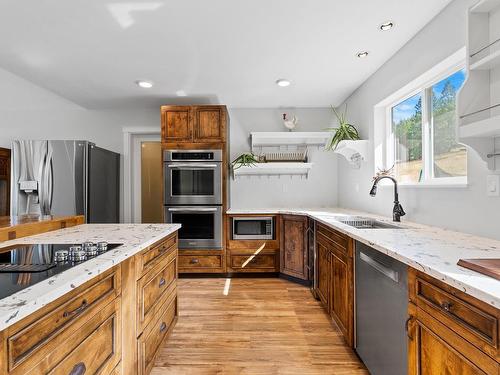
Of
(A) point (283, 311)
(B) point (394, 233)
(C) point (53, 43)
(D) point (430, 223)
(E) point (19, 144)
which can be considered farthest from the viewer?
(E) point (19, 144)

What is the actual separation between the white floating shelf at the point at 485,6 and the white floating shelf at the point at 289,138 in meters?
2.45

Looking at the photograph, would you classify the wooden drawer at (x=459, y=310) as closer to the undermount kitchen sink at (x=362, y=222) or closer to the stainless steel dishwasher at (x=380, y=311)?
the stainless steel dishwasher at (x=380, y=311)

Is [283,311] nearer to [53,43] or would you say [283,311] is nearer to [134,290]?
[134,290]

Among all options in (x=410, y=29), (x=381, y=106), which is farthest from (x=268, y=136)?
(x=410, y=29)

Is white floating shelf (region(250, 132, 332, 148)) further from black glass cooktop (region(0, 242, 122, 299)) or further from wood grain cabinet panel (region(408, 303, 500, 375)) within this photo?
wood grain cabinet panel (region(408, 303, 500, 375))

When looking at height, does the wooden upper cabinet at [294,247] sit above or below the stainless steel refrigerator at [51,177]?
below

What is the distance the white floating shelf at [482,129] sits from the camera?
118cm

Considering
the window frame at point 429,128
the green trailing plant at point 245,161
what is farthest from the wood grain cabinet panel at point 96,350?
the green trailing plant at point 245,161

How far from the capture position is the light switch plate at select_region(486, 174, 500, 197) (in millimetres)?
1479

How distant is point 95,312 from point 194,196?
247 centimetres

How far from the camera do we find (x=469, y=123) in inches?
54.6

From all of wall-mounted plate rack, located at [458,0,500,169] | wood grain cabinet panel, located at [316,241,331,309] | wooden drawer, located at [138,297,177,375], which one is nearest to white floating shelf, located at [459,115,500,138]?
wall-mounted plate rack, located at [458,0,500,169]

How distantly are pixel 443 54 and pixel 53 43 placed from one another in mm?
2978

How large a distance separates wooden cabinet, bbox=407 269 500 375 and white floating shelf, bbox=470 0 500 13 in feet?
4.29
